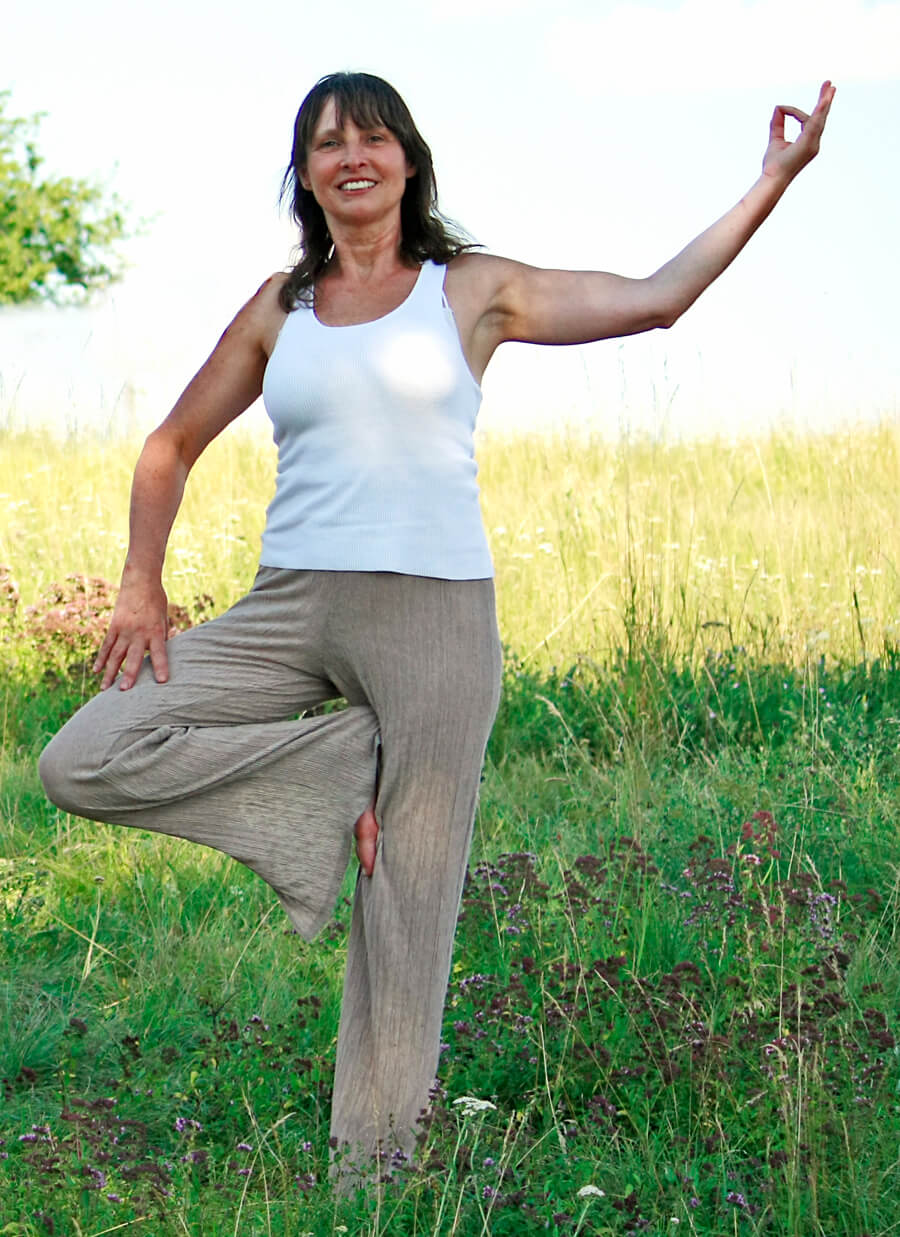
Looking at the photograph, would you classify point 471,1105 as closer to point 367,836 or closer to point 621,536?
point 367,836

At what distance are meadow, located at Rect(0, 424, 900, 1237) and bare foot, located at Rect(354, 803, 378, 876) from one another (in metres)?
0.49

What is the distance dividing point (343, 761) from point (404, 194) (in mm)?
1192

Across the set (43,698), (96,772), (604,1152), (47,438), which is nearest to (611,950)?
(604,1152)

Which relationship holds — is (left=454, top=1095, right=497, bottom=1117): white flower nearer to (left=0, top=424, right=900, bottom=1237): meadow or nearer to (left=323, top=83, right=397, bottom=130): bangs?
(left=0, top=424, right=900, bottom=1237): meadow

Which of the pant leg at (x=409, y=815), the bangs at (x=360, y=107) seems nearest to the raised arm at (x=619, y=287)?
the bangs at (x=360, y=107)

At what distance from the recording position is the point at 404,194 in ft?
9.93

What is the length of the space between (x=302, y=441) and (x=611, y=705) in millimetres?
3142

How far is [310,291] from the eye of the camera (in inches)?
116

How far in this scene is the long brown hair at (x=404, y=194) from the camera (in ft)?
9.57

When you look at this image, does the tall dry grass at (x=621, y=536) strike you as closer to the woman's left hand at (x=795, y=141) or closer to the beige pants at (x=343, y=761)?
the woman's left hand at (x=795, y=141)

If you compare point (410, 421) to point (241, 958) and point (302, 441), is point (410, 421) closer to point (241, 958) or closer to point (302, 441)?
point (302, 441)

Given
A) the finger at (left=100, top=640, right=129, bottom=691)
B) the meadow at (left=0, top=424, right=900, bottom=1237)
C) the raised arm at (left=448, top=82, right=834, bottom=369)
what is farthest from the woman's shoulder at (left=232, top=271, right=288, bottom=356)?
the meadow at (left=0, top=424, right=900, bottom=1237)

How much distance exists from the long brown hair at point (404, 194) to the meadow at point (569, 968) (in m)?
1.62

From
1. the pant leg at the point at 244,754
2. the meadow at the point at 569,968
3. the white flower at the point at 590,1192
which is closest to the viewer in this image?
the white flower at the point at 590,1192
